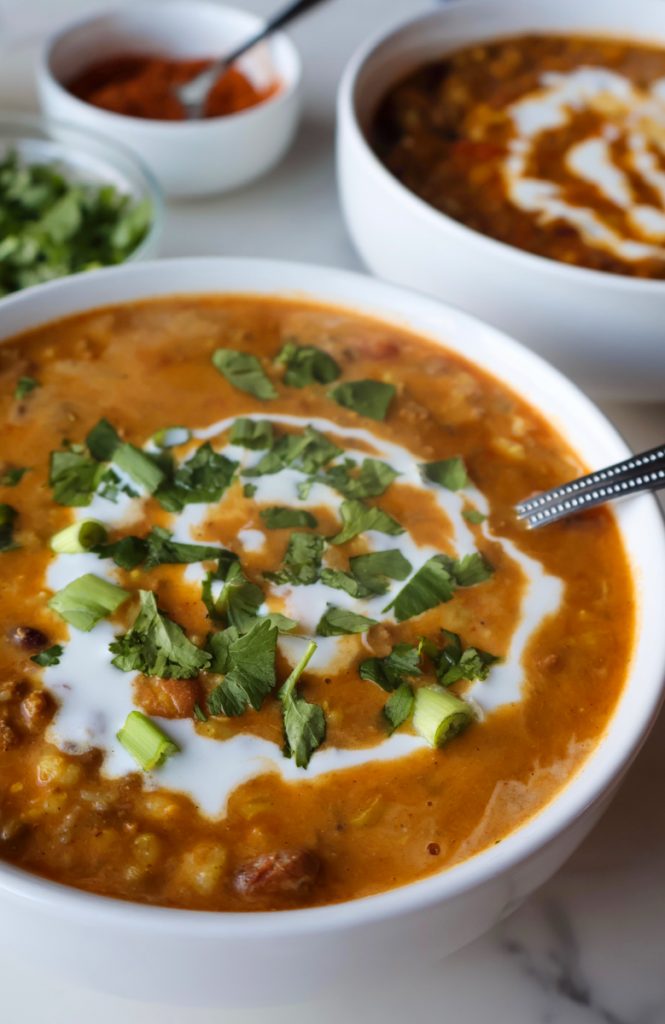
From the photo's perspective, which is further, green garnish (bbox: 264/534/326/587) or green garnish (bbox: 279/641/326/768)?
green garnish (bbox: 264/534/326/587)

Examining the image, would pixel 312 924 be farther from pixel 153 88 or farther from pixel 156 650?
pixel 153 88

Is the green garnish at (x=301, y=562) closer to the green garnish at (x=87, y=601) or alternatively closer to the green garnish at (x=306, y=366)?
the green garnish at (x=87, y=601)

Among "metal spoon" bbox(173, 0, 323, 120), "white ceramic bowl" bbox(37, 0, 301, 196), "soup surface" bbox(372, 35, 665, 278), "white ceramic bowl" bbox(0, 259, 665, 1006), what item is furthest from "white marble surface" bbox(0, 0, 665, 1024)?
"metal spoon" bbox(173, 0, 323, 120)

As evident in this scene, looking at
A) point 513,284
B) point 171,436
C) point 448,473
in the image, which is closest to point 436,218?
point 513,284

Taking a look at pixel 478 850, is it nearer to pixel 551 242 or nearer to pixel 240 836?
pixel 240 836

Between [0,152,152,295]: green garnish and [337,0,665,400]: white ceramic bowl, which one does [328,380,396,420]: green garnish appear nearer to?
[337,0,665,400]: white ceramic bowl

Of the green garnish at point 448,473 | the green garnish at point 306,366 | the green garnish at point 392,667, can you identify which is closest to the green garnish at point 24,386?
the green garnish at point 306,366
